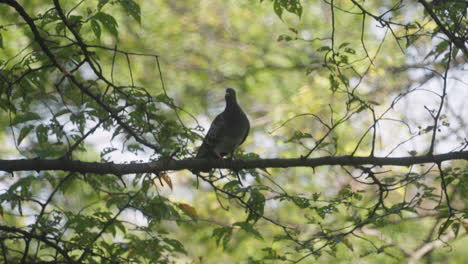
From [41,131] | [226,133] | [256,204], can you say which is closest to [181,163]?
[256,204]

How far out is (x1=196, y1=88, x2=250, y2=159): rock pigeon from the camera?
4.48m

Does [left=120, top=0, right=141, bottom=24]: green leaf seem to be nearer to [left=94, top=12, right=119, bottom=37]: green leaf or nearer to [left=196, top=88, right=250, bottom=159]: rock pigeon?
[left=94, top=12, right=119, bottom=37]: green leaf

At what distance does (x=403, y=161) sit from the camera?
282 centimetres

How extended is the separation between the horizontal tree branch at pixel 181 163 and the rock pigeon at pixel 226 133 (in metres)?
1.48

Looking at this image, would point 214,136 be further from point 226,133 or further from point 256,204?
point 256,204

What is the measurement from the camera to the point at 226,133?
453 centimetres

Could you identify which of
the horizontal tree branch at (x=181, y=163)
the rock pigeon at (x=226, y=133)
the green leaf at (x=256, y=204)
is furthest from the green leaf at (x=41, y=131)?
the rock pigeon at (x=226, y=133)

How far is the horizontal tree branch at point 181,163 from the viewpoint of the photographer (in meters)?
2.70

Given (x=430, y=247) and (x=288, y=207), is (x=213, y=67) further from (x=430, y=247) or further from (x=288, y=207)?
(x=430, y=247)

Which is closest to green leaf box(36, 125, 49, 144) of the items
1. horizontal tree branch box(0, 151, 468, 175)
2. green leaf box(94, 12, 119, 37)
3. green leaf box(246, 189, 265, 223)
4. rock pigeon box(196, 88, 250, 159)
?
horizontal tree branch box(0, 151, 468, 175)

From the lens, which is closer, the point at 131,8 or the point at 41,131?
the point at 131,8

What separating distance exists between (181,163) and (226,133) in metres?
1.64

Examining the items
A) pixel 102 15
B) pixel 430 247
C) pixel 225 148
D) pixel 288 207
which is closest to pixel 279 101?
pixel 288 207

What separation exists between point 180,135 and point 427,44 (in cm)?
485
